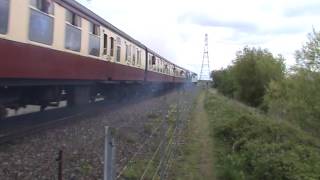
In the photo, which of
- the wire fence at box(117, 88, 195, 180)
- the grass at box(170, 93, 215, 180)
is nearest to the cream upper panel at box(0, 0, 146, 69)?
the wire fence at box(117, 88, 195, 180)

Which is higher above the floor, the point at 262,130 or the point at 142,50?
the point at 142,50

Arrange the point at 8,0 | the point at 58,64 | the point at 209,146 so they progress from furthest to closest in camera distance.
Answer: the point at 209,146
the point at 58,64
the point at 8,0

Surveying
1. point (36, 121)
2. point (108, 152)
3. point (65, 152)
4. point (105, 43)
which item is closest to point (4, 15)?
point (65, 152)

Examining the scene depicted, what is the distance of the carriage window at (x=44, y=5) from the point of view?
11089 millimetres

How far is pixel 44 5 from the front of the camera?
456 inches

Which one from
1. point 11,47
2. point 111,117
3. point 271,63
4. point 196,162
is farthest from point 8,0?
point 271,63

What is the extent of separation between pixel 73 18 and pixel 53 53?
73.2 inches

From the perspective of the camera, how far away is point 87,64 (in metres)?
16.0

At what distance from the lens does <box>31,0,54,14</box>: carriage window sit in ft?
36.4

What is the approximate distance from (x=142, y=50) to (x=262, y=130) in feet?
48.3

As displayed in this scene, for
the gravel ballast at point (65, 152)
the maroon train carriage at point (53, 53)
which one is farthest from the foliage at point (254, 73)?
the gravel ballast at point (65, 152)

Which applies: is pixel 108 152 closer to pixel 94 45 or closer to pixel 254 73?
pixel 94 45

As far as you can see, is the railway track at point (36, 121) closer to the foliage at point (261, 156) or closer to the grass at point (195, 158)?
the grass at point (195, 158)

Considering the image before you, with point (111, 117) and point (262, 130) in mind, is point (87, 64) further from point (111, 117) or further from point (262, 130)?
point (262, 130)
